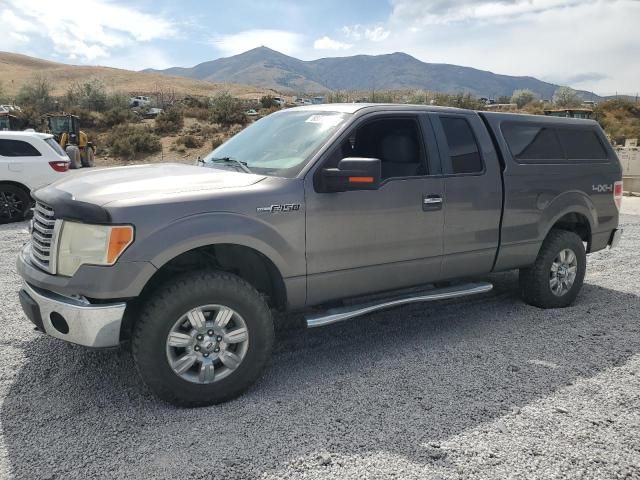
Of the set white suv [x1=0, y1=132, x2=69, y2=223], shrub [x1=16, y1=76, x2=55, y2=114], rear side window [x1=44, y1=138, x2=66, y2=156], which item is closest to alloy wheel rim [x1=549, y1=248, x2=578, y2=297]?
white suv [x1=0, y1=132, x2=69, y2=223]

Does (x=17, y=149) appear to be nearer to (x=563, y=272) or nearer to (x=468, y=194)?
(x=468, y=194)

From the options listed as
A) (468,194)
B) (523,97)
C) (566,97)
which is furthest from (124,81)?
(468,194)

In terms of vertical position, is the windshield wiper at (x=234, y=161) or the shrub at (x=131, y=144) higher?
the shrub at (x=131, y=144)

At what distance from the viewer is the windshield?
3.74m

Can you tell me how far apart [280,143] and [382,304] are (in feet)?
4.80

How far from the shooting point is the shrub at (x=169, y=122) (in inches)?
1426

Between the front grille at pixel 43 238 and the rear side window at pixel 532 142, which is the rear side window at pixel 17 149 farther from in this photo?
the rear side window at pixel 532 142

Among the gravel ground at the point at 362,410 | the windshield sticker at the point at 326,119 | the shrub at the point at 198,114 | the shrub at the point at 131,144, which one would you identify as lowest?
the gravel ground at the point at 362,410

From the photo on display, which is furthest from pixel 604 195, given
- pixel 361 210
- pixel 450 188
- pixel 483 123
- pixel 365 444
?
pixel 365 444

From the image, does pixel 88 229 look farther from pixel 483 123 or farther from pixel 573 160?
pixel 573 160

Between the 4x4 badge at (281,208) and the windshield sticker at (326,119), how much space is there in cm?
81

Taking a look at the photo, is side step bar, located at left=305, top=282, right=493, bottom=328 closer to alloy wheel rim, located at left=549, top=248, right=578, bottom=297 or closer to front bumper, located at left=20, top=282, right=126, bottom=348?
alloy wheel rim, located at left=549, top=248, right=578, bottom=297

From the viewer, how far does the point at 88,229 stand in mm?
2982

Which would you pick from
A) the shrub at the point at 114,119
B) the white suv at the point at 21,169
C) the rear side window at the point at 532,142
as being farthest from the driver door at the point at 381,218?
the shrub at the point at 114,119
